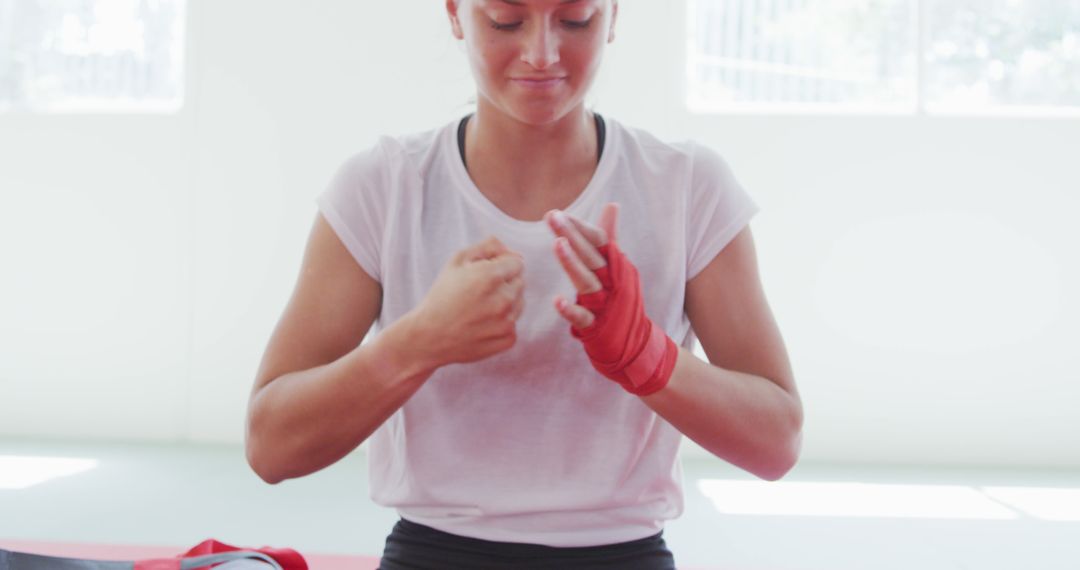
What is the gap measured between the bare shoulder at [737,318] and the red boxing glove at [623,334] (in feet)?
0.60

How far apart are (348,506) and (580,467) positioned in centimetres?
268

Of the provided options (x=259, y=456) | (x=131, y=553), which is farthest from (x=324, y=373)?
(x=131, y=553)

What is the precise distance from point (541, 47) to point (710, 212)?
0.92ft

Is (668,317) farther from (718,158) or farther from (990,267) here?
(990,267)

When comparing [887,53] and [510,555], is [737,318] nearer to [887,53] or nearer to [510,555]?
[510,555]

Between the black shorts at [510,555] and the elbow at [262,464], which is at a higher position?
the elbow at [262,464]

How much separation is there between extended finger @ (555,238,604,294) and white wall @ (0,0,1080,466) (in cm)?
395

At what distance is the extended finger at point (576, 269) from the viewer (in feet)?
3.13

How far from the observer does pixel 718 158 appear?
123cm

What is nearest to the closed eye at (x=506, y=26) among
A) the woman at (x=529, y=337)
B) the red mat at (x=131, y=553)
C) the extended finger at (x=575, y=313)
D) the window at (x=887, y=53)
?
the woman at (x=529, y=337)

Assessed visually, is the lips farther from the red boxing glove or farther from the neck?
the red boxing glove

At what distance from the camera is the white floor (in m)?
3.09

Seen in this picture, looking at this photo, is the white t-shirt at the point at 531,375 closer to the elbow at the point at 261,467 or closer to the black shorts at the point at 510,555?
the black shorts at the point at 510,555

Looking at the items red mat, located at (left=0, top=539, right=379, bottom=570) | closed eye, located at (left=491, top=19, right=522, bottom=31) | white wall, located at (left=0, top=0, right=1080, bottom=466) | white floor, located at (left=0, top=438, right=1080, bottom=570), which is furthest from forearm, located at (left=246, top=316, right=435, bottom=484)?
white wall, located at (left=0, top=0, right=1080, bottom=466)
